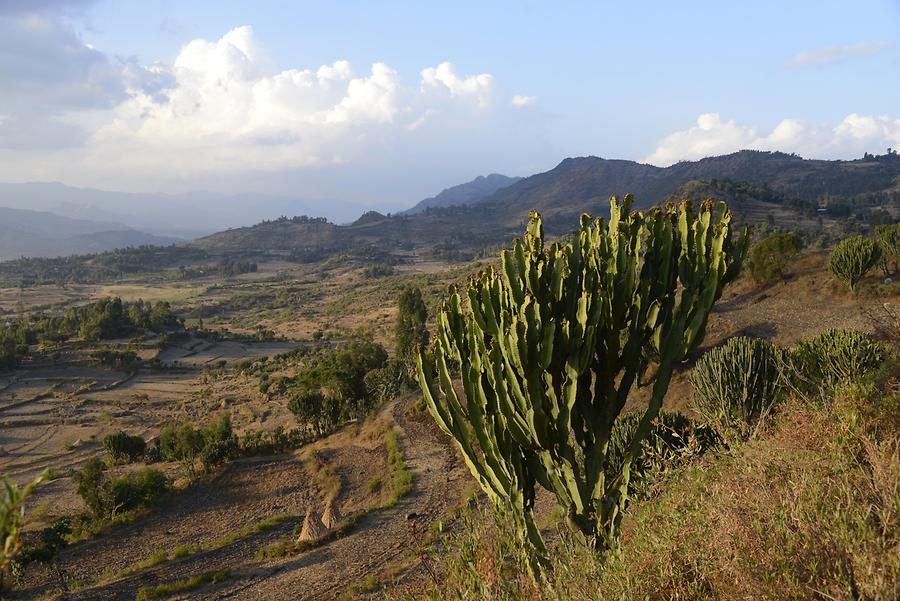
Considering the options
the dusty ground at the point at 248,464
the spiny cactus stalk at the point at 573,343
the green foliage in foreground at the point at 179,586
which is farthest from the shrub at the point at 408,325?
the spiny cactus stalk at the point at 573,343

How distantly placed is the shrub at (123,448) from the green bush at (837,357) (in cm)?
2503

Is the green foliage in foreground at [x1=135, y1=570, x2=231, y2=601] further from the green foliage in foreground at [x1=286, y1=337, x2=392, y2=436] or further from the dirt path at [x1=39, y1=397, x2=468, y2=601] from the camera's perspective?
the green foliage in foreground at [x1=286, y1=337, x2=392, y2=436]

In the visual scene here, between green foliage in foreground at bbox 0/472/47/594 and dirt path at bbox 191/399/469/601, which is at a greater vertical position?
green foliage in foreground at bbox 0/472/47/594

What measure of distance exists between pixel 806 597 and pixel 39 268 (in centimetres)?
15528

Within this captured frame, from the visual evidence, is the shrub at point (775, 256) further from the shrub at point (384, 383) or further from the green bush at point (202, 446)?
the green bush at point (202, 446)

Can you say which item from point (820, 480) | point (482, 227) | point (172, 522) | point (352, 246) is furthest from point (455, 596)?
point (482, 227)

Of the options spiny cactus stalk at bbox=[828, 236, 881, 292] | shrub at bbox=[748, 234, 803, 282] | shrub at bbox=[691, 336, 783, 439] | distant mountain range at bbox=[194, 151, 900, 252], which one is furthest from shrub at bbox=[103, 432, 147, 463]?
distant mountain range at bbox=[194, 151, 900, 252]

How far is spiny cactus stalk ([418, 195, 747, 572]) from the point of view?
5453 millimetres

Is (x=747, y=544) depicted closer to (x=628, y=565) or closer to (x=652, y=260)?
(x=628, y=565)

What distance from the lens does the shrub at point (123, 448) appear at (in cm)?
2292

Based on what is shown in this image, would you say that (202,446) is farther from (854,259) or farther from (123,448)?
(854,259)

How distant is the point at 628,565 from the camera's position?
3.81 metres

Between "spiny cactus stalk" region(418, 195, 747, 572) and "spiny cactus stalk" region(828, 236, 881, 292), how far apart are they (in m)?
18.6

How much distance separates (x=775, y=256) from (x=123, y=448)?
101 feet
